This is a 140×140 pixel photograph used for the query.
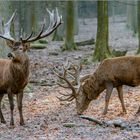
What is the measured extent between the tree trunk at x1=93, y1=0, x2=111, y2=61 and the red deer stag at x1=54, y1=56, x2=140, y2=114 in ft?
→ 22.4

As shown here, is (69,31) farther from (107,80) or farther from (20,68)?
(20,68)

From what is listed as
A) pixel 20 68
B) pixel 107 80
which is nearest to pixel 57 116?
pixel 107 80

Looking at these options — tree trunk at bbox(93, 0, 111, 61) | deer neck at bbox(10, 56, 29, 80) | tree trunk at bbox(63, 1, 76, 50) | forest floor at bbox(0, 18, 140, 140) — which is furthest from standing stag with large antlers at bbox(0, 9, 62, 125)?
tree trunk at bbox(63, 1, 76, 50)

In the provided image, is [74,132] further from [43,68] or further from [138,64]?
[43,68]

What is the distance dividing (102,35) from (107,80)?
25.3 feet

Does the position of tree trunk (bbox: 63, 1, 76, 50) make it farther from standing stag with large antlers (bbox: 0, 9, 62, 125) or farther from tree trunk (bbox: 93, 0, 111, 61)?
standing stag with large antlers (bbox: 0, 9, 62, 125)

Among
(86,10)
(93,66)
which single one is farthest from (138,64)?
(86,10)

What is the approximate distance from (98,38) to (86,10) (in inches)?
1511

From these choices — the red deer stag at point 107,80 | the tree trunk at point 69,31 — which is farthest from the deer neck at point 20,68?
the tree trunk at point 69,31

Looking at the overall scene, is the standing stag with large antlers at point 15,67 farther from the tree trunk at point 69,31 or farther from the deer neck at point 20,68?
the tree trunk at point 69,31

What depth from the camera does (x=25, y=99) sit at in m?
13.6

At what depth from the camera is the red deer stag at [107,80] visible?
37.0 feet

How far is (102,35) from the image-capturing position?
19.1 m

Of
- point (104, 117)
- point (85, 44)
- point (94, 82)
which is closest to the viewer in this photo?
point (104, 117)
